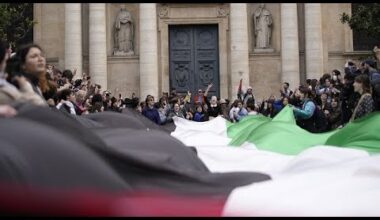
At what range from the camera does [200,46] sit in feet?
114

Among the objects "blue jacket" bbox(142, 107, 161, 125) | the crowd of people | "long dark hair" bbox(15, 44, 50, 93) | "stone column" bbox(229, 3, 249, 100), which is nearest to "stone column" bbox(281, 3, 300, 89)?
"stone column" bbox(229, 3, 249, 100)

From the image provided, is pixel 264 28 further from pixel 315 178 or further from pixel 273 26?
pixel 315 178

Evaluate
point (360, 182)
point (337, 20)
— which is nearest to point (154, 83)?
point (337, 20)

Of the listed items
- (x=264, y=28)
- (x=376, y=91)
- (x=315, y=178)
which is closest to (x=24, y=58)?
(x=315, y=178)

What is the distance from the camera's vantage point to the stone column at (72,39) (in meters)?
33.6

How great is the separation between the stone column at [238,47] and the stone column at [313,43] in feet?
9.15

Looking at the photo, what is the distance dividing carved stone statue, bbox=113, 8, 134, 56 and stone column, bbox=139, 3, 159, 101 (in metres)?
1.11

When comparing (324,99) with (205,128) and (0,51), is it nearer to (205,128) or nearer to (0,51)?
(205,128)

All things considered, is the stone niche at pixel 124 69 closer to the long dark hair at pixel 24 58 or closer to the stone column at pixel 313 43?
the stone column at pixel 313 43

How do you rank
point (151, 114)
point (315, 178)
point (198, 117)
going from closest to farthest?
point (315, 178), point (151, 114), point (198, 117)

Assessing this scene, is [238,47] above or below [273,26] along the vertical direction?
below

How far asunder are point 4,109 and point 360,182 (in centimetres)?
263

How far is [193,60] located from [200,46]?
2.80 ft

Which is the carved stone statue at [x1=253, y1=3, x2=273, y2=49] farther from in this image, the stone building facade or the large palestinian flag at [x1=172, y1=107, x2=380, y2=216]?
the large palestinian flag at [x1=172, y1=107, x2=380, y2=216]
